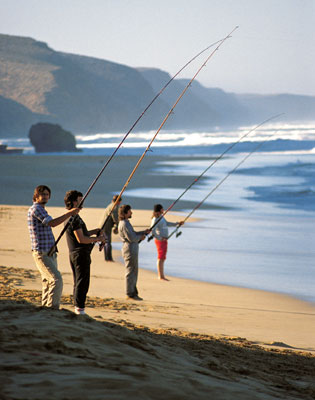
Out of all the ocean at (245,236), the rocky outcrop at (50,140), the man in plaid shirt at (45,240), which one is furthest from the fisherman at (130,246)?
the rocky outcrop at (50,140)

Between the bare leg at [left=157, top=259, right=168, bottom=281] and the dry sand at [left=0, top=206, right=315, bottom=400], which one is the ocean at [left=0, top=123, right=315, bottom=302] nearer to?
the bare leg at [left=157, top=259, right=168, bottom=281]

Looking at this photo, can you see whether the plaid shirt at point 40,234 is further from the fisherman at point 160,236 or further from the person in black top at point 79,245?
the fisherman at point 160,236

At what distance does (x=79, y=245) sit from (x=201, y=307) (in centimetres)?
218

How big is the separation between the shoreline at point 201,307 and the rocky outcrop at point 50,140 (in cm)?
6778

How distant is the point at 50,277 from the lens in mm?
6059

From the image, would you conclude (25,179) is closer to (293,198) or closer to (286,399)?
(293,198)

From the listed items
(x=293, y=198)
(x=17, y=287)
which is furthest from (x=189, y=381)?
(x=293, y=198)

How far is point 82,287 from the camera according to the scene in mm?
6566

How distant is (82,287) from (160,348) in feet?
5.00

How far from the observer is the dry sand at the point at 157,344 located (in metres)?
3.97

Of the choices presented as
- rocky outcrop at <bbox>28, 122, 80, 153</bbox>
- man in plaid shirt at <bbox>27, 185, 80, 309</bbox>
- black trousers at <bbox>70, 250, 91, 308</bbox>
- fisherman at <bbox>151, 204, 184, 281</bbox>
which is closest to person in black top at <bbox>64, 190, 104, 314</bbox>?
black trousers at <bbox>70, 250, 91, 308</bbox>

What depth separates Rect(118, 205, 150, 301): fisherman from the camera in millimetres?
8227

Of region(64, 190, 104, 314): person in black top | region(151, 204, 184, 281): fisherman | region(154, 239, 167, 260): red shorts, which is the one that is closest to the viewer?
region(64, 190, 104, 314): person in black top

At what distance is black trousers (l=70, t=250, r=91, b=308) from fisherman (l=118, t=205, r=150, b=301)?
5.58 feet
